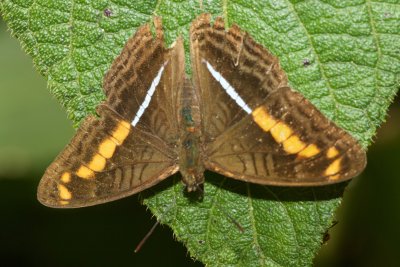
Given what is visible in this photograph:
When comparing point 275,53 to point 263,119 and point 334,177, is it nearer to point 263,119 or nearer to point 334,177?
point 263,119

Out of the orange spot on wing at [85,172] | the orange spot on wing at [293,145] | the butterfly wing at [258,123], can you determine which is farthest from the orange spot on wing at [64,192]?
the orange spot on wing at [293,145]

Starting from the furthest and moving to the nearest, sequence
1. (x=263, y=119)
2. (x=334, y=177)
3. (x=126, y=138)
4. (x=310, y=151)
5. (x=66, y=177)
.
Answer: (x=126, y=138), (x=66, y=177), (x=263, y=119), (x=310, y=151), (x=334, y=177)

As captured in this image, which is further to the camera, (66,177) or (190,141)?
(190,141)

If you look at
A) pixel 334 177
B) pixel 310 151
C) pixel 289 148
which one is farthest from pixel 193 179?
pixel 334 177

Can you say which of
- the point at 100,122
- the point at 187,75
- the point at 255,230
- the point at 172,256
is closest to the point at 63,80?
the point at 100,122

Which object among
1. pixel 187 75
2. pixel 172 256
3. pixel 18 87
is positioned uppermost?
pixel 187 75

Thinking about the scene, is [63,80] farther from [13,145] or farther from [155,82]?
[13,145]

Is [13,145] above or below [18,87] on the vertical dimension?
below
